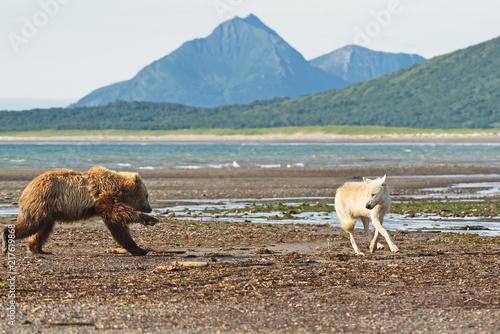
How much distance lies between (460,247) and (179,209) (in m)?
11.5

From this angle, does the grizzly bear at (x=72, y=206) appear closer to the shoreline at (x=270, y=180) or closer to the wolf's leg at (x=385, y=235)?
the wolf's leg at (x=385, y=235)

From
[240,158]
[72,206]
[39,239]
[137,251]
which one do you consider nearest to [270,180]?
[137,251]

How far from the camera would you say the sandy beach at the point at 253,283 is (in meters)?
8.91

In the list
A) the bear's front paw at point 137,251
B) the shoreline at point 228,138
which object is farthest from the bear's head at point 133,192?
the shoreline at point 228,138

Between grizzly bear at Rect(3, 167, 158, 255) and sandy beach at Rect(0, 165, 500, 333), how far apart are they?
44 centimetres

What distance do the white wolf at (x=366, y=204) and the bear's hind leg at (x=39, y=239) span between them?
211 inches

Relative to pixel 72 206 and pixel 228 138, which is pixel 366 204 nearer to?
pixel 72 206

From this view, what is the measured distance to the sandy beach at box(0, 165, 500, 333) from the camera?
891cm

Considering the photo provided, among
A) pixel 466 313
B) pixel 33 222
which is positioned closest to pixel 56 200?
pixel 33 222

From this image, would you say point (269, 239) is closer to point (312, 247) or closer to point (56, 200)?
point (312, 247)

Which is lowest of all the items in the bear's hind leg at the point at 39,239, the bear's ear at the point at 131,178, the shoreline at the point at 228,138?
the shoreline at the point at 228,138

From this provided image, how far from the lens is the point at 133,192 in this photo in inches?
576

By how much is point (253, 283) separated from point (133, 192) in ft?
13.6

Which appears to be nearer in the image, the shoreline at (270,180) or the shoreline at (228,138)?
the shoreline at (270,180)
